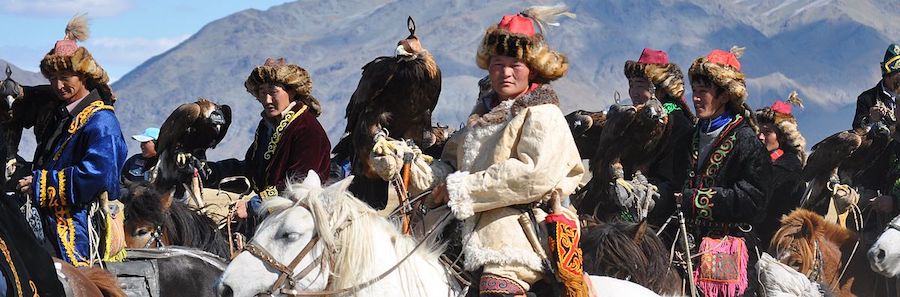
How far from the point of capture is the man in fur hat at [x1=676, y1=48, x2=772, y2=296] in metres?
7.72

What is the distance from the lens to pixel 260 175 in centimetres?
906

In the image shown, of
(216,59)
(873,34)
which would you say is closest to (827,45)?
(873,34)

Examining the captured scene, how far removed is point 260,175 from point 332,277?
11.7ft

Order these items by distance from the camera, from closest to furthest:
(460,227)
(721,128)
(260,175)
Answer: (460,227) < (721,128) < (260,175)

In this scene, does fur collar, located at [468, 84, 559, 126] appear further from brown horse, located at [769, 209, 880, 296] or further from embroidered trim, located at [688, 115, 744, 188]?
brown horse, located at [769, 209, 880, 296]

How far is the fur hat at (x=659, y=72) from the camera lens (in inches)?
387

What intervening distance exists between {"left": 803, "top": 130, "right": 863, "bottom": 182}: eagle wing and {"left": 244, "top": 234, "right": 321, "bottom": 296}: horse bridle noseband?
18.7 feet

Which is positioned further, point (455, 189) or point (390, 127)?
point (390, 127)

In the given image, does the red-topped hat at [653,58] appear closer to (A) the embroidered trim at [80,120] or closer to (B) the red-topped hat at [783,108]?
(B) the red-topped hat at [783,108]

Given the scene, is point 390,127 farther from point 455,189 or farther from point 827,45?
point 827,45

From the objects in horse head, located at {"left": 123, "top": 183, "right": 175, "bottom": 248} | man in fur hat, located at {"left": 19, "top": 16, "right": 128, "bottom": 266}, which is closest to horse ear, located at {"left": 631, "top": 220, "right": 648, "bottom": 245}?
man in fur hat, located at {"left": 19, "top": 16, "right": 128, "bottom": 266}

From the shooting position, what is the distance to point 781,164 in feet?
29.9

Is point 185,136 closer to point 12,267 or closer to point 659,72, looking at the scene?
point 659,72

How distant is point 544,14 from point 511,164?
2.69 ft
